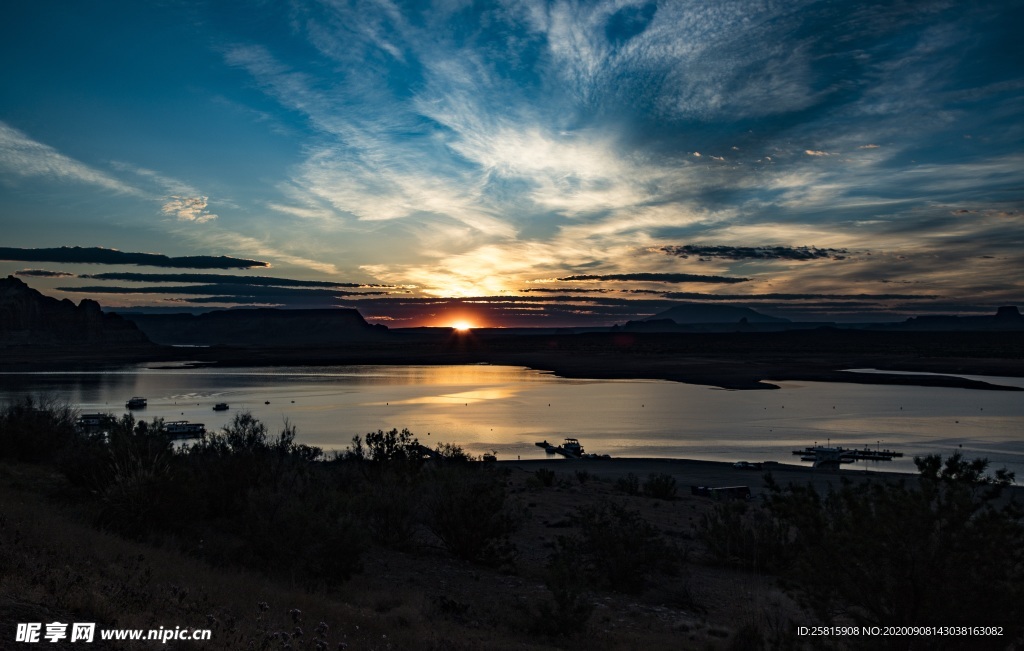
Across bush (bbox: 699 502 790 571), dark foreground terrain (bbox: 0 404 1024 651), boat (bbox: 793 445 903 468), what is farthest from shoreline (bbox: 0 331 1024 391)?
dark foreground terrain (bbox: 0 404 1024 651)

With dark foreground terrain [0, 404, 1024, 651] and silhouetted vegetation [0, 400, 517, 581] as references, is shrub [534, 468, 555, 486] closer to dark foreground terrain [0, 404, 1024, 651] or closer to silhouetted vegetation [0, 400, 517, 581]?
dark foreground terrain [0, 404, 1024, 651]

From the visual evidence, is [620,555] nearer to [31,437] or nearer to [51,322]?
[31,437]

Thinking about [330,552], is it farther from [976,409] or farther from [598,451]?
[976,409]

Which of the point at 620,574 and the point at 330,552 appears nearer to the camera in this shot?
the point at 330,552

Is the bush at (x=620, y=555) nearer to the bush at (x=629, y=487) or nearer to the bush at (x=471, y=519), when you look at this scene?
the bush at (x=471, y=519)

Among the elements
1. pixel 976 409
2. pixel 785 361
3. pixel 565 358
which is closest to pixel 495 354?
pixel 565 358

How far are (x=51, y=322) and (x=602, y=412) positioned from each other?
172 meters

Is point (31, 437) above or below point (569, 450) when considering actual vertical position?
above

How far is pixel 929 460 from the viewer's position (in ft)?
23.9

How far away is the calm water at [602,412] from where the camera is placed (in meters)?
40.8

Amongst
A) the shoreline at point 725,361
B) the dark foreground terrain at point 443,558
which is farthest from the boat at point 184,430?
the shoreline at point 725,361

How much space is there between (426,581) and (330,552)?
2043 mm

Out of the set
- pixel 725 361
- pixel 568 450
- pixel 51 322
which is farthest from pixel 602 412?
pixel 51 322

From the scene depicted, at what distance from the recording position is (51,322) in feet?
555
